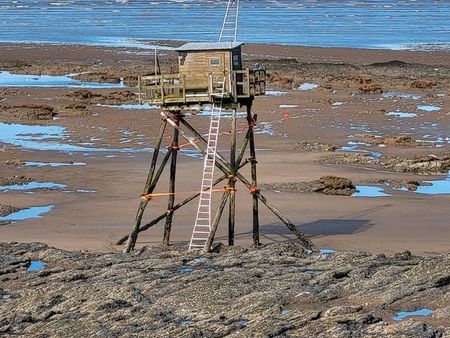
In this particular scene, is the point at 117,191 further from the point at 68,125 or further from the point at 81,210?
the point at 68,125

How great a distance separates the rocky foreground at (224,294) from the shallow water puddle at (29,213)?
4767 millimetres

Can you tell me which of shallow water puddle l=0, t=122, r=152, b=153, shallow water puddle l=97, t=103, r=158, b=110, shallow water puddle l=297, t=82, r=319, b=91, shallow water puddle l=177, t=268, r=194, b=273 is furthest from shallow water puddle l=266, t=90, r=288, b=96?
shallow water puddle l=177, t=268, r=194, b=273

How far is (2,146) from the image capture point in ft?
112

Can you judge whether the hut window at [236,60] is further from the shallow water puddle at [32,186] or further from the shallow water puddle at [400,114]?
the shallow water puddle at [400,114]

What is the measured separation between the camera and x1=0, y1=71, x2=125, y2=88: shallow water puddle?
5056cm

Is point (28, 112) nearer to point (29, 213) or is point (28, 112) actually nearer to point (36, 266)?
point (29, 213)

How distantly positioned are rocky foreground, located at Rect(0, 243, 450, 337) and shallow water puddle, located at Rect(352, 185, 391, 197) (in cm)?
742

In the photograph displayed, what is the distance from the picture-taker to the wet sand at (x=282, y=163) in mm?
23266

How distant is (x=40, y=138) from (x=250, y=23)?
62.7 m

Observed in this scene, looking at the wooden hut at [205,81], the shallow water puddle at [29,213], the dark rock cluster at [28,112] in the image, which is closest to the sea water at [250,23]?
the dark rock cluster at [28,112]

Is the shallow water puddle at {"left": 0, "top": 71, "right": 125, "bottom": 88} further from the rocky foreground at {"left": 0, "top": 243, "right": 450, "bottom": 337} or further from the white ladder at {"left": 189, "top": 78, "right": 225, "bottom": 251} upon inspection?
the rocky foreground at {"left": 0, "top": 243, "right": 450, "bottom": 337}

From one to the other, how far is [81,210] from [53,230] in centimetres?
205

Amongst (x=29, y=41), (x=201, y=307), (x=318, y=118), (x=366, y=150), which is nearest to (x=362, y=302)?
(x=201, y=307)

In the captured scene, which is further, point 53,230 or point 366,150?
point 366,150
